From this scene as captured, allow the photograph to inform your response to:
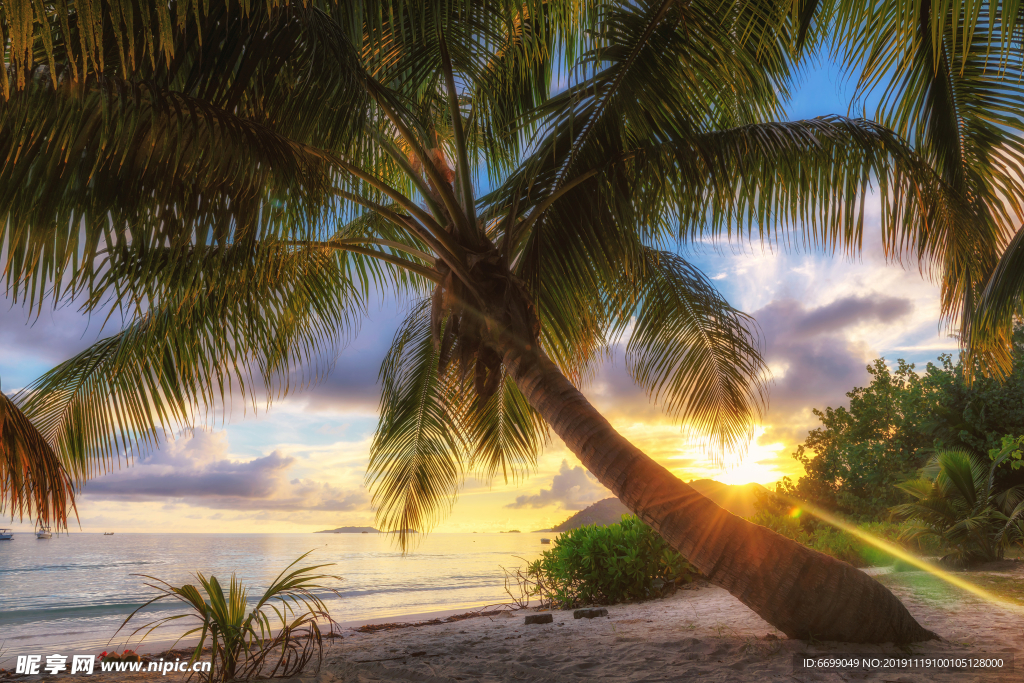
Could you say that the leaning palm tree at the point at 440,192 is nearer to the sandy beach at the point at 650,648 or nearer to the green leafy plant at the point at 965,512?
the sandy beach at the point at 650,648

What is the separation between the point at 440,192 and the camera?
15.2ft

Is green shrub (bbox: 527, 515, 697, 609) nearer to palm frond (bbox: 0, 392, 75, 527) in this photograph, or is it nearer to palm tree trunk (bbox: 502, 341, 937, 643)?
palm tree trunk (bbox: 502, 341, 937, 643)

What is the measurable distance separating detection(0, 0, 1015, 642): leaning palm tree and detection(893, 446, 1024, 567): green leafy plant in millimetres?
7539

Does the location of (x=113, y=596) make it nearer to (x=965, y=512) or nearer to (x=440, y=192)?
(x=440, y=192)

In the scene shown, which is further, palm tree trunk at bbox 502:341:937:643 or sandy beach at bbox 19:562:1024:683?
palm tree trunk at bbox 502:341:937:643

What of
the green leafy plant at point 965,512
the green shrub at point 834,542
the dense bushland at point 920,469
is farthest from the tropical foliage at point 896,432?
the green shrub at point 834,542

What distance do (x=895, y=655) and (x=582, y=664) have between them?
1.97 metres

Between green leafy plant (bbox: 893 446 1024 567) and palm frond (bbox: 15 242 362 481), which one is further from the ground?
palm frond (bbox: 15 242 362 481)

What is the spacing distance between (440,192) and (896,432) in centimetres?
2239

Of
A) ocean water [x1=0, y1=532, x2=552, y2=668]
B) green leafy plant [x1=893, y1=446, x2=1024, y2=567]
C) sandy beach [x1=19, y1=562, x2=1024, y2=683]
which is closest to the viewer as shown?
sandy beach [x1=19, y1=562, x2=1024, y2=683]

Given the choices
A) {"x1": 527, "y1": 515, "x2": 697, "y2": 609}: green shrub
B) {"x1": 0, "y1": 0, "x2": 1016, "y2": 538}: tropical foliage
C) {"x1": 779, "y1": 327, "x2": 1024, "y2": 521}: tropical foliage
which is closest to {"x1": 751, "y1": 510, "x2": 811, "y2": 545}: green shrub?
{"x1": 527, "y1": 515, "x2": 697, "y2": 609}: green shrub

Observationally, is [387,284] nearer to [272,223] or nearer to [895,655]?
[272,223]

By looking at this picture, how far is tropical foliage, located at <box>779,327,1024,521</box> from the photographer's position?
16.1m

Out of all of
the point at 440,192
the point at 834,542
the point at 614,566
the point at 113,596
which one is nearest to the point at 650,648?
the point at 614,566
